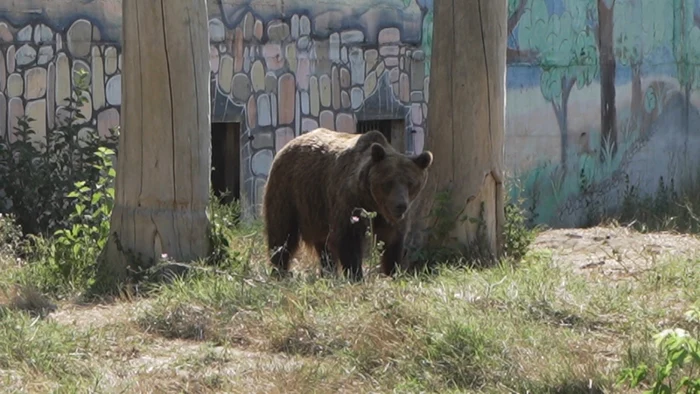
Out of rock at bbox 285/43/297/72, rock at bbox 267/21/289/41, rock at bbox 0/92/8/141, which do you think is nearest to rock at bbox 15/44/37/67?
rock at bbox 0/92/8/141

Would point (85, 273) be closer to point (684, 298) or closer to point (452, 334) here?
point (452, 334)

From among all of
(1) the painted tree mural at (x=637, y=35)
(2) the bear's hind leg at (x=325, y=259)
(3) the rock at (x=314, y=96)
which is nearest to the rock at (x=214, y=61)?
(3) the rock at (x=314, y=96)

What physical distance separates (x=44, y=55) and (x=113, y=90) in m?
0.84

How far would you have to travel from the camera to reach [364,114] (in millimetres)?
14820

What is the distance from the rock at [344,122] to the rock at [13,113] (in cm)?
414

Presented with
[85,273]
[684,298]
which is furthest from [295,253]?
[684,298]

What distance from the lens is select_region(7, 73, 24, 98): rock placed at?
11.5 m

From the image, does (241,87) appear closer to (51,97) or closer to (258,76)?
(258,76)

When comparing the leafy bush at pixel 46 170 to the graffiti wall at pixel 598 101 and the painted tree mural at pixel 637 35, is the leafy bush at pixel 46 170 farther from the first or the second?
the painted tree mural at pixel 637 35

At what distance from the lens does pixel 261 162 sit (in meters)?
13.7

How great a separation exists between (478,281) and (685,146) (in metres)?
13.2

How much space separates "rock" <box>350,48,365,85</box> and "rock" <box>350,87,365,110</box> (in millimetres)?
97

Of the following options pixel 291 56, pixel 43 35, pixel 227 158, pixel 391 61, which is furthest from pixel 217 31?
pixel 391 61

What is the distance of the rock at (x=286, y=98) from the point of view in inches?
547
